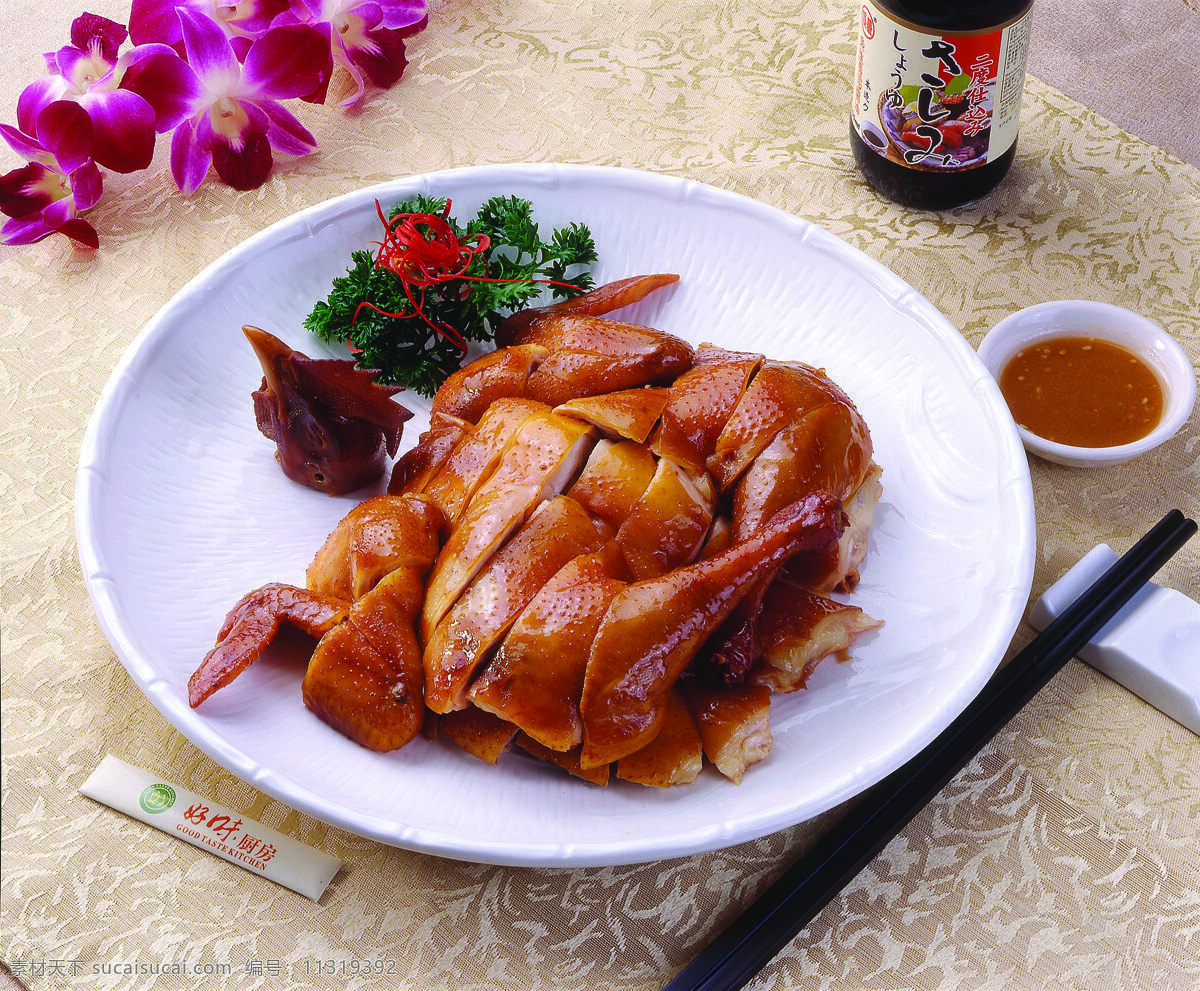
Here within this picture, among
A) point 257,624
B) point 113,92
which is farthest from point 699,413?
point 113,92

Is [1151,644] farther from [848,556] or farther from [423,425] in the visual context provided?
[423,425]

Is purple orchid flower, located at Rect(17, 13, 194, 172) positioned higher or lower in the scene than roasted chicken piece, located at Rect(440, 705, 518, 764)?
higher

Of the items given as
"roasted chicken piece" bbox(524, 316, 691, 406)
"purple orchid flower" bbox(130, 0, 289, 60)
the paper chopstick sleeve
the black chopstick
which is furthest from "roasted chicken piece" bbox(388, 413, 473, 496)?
"purple orchid flower" bbox(130, 0, 289, 60)

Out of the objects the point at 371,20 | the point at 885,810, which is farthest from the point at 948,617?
the point at 371,20

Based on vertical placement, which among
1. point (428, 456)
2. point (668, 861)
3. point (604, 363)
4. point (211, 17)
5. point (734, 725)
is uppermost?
point (211, 17)

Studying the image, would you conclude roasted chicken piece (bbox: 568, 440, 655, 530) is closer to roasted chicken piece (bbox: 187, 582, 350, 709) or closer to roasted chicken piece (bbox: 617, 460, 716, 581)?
roasted chicken piece (bbox: 617, 460, 716, 581)

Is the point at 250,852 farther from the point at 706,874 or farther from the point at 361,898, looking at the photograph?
the point at 706,874

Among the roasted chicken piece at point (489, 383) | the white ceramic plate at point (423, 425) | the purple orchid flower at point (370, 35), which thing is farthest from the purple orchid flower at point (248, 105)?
the roasted chicken piece at point (489, 383)
